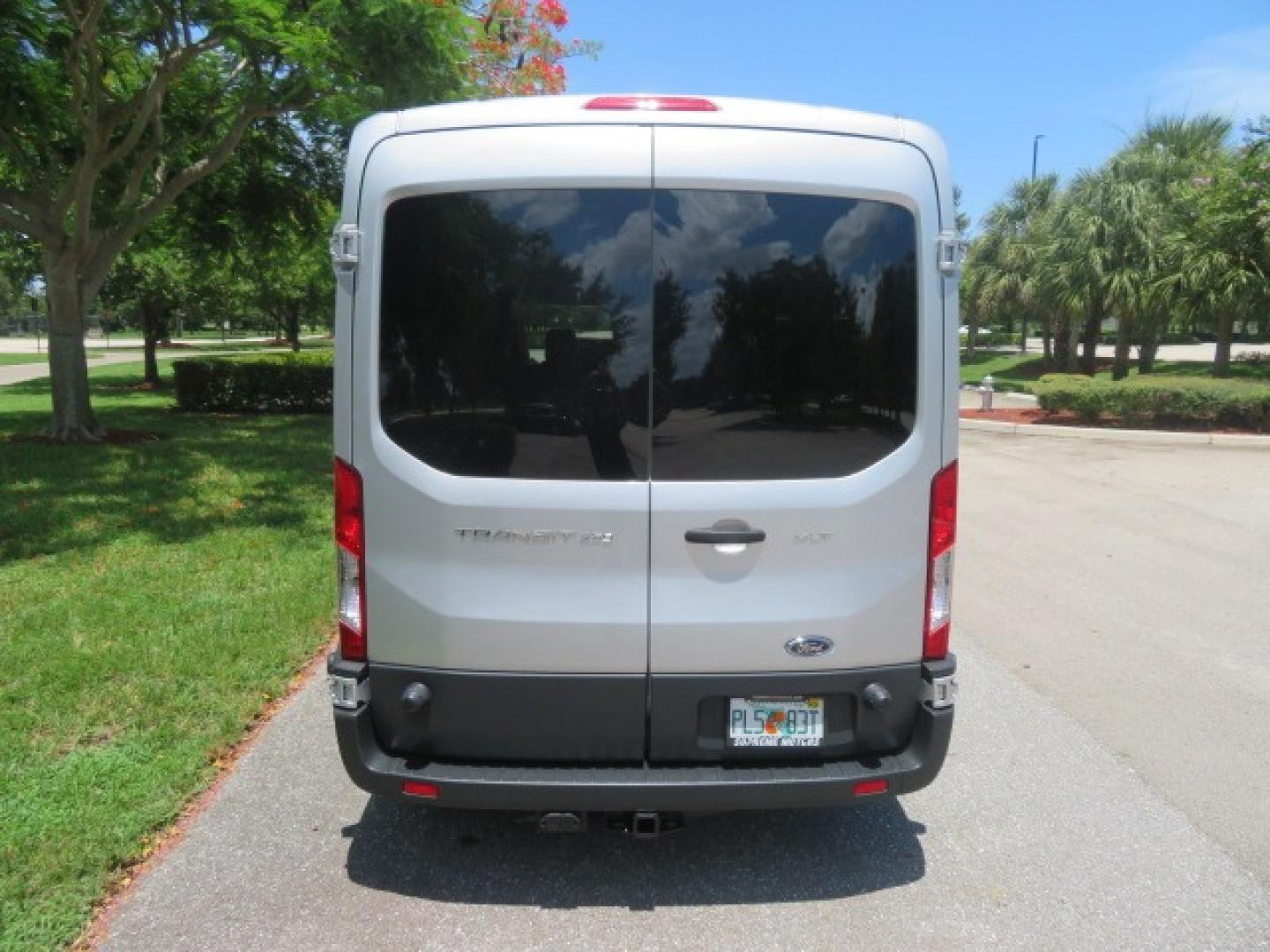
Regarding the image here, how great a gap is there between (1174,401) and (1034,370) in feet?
66.2

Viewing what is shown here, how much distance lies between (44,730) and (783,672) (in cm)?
328

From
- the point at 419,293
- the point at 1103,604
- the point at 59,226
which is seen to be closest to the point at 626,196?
the point at 419,293

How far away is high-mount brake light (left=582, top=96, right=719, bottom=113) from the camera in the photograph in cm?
287

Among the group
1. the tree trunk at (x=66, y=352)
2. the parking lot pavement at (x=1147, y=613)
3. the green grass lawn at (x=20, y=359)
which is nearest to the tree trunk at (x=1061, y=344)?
the parking lot pavement at (x=1147, y=613)

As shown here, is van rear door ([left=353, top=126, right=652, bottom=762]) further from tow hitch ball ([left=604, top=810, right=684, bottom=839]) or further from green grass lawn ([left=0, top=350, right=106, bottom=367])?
green grass lawn ([left=0, top=350, right=106, bottom=367])

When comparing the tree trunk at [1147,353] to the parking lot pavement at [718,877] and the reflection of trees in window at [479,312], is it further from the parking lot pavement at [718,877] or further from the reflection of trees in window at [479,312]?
the reflection of trees in window at [479,312]

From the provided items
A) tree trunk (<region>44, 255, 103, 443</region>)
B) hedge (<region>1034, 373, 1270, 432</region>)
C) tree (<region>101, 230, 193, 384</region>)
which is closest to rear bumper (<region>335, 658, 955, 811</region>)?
tree trunk (<region>44, 255, 103, 443</region>)

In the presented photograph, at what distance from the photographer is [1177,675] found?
5.29 metres

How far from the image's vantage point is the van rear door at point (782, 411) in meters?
2.86

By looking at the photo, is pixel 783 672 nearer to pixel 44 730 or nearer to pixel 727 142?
pixel 727 142

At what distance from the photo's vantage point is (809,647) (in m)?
2.99

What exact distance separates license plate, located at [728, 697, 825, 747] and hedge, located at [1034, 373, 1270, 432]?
15842 mm

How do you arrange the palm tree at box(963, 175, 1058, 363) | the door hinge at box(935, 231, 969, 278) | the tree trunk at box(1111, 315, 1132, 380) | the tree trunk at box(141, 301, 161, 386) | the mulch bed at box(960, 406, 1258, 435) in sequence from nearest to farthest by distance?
the door hinge at box(935, 231, 969, 278)
the mulch bed at box(960, 406, 1258, 435)
the tree trunk at box(141, 301, 161, 386)
the tree trunk at box(1111, 315, 1132, 380)
the palm tree at box(963, 175, 1058, 363)

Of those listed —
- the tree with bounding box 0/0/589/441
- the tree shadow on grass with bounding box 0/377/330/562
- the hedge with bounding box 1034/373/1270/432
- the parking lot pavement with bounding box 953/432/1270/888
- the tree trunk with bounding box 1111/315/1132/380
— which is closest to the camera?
the parking lot pavement with bounding box 953/432/1270/888
